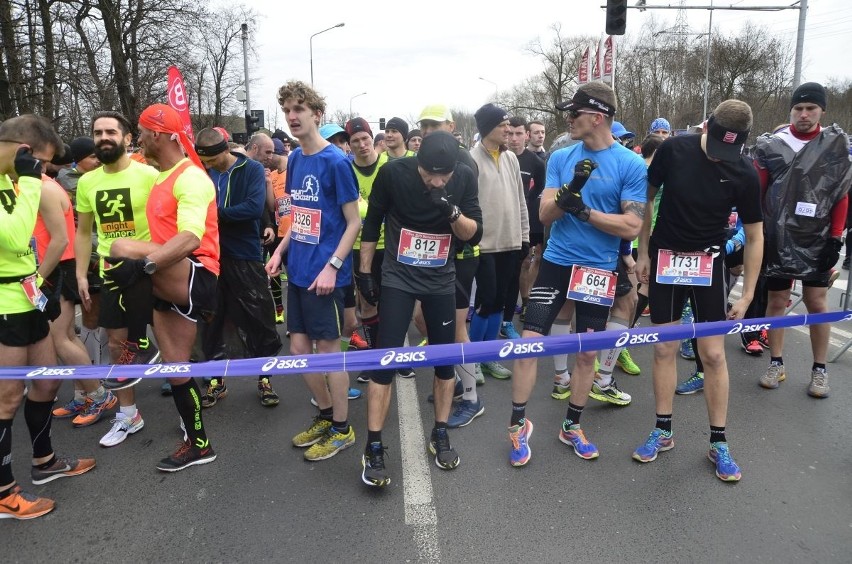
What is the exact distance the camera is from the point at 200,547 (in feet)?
8.64

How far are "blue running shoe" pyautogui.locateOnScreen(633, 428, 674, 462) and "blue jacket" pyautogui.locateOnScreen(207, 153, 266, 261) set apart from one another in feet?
9.79

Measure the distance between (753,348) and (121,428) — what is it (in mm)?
5304

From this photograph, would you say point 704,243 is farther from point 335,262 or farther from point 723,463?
point 335,262

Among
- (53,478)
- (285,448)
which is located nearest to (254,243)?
(285,448)

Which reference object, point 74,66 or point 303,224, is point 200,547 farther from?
point 74,66

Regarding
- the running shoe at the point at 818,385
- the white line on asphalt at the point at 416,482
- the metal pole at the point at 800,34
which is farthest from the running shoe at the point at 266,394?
the metal pole at the point at 800,34

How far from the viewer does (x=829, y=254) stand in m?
4.14

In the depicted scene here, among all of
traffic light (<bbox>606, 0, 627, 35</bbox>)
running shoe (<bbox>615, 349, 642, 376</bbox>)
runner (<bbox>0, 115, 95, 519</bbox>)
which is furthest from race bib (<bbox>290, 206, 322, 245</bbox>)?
traffic light (<bbox>606, 0, 627, 35</bbox>)

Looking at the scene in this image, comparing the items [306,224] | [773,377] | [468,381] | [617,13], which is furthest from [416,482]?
[617,13]

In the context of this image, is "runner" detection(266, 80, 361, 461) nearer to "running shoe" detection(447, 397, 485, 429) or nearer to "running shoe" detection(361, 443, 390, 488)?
"running shoe" detection(361, 443, 390, 488)

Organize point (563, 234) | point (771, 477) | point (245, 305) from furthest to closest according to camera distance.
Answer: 1. point (245, 305)
2. point (563, 234)
3. point (771, 477)

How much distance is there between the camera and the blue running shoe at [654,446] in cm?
335

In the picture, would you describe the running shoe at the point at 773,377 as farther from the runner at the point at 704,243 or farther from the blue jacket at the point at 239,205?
the blue jacket at the point at 239,205

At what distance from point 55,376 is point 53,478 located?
84cm
